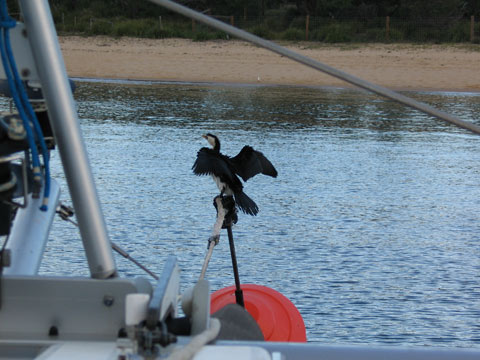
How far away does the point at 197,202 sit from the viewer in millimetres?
7363

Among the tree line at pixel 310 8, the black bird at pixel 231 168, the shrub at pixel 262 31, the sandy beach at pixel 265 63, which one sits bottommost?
the sandy beach at pixel 265 63

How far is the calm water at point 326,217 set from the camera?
4715mm

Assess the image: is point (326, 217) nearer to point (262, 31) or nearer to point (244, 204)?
point (244, 204)

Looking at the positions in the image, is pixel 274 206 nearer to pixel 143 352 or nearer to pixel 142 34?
pixel 143 352

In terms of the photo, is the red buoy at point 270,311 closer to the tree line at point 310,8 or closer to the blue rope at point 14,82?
the blue rope at point 14,82

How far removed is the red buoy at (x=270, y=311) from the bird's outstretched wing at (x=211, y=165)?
528 mm

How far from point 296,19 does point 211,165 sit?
3044 centimetres

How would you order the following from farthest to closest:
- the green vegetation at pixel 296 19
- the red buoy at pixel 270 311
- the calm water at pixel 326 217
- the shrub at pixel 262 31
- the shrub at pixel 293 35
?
the shrub at pixel 262 31, the shrub at pixel 293 35, the green vegetation at pixel 296 19, the calm water at pixel 326 217, the red buoy at pixel 270 311

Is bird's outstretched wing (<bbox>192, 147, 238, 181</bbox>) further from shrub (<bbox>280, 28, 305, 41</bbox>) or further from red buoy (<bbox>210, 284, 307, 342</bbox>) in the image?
shrub (<bbox>280, 28, 305, 41</bbox>)

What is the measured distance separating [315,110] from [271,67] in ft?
22.4

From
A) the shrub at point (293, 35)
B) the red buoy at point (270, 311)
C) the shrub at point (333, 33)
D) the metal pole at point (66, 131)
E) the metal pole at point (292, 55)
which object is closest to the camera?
the metal pole at point (66, 131)

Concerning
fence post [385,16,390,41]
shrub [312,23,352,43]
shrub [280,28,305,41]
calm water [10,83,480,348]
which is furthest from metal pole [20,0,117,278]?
shrub [280,28,305,41]

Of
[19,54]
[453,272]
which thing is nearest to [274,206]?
[453,272]

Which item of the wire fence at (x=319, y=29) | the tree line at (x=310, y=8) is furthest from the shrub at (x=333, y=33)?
the tree line at (x=310, y=8)
